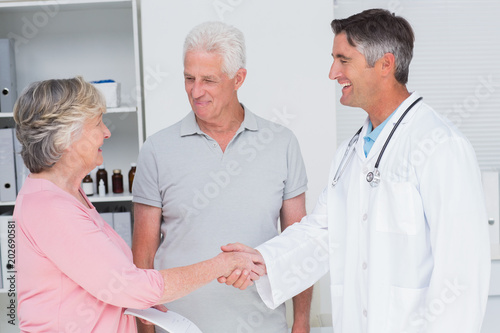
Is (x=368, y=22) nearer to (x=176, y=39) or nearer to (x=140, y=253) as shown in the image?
(x=140, y=253)

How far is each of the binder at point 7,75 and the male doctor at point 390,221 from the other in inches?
65.5

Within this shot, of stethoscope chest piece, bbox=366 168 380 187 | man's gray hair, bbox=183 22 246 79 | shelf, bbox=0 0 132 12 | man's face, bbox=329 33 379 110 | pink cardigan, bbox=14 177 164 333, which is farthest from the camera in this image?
shelf, bbox=0 0 132 12

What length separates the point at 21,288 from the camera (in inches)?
47.7

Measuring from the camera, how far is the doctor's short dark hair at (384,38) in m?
1.48

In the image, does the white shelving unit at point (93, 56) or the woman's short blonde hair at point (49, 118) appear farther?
the white shelving unit at point (93, 56)

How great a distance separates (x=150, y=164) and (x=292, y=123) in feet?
3.58

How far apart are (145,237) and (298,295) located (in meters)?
0.52

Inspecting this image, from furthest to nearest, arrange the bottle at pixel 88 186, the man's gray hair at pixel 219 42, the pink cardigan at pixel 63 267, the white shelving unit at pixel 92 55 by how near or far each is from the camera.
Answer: the white shelving unit at pixel 92 55
the bottle at pixel 88 186
the man's gray hair at pixel 219 42
the pink cardigan at pixel 63 267

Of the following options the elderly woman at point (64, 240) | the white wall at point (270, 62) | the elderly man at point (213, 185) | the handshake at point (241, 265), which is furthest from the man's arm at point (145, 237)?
the white wall at point (270, 62)

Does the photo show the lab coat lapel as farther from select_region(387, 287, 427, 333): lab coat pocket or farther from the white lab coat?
select_region(387, 287, 427, 333): lab coat pocket

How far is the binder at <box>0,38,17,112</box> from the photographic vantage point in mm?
2615

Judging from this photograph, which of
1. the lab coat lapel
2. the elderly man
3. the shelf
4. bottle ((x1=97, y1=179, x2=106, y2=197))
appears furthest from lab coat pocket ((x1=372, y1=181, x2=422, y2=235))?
the shelf

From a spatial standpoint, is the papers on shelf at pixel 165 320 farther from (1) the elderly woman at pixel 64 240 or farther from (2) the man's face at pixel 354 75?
(2) the man's face at pixel 354 75

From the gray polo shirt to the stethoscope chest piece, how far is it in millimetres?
345
